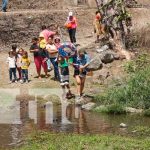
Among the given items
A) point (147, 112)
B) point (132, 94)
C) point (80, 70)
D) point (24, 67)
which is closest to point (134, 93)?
point (132, 94)

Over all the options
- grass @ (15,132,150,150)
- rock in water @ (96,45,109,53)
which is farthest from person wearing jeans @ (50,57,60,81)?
grass @ (15,132,150,150)

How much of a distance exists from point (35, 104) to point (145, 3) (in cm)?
1593

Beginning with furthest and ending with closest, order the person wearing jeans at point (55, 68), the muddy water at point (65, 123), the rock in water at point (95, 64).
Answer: the rock in water at point (95, 64) < the person wearing jeans at point (55, 68) < the muddy water at point (65, 123)

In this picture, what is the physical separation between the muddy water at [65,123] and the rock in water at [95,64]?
193 inches

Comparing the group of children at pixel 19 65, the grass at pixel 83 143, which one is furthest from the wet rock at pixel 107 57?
the grass at pixel 83 143

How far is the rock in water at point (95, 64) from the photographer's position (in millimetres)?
19581

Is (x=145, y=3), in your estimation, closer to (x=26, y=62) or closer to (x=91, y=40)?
(x=91, y=40)

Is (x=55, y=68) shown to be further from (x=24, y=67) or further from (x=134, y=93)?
(x=134, y=93)

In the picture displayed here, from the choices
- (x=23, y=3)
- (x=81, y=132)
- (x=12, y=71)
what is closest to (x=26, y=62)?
(x=12, y=71)

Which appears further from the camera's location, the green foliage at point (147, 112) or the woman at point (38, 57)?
the woman at point (38, 57)

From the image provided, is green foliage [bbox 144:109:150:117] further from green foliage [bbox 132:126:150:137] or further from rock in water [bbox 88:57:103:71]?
rock in water [bbox 88:57:103:71]

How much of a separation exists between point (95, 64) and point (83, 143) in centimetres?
976

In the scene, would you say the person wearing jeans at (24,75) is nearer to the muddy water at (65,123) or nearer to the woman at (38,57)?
the woman at (38,57)

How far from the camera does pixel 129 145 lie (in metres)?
10.0
